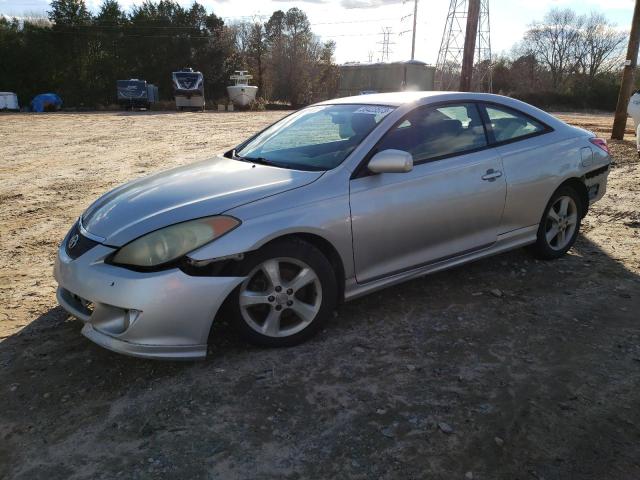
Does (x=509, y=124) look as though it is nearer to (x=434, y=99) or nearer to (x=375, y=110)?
(x=434, y=99)

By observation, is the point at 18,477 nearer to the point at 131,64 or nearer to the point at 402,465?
the point at 402,465

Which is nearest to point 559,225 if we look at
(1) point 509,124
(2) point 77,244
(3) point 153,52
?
(1) point 509,124

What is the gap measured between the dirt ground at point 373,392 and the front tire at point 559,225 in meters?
0.21

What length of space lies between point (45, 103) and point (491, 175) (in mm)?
36032

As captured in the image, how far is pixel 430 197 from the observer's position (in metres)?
3.80

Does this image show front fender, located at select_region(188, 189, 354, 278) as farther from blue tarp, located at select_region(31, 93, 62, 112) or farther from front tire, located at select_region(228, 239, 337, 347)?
blue tarp, located at select_region(31, 93, 62, 112)

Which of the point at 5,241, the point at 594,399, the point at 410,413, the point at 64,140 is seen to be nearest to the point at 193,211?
the point at 410,413

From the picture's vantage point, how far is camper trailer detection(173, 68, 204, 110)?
112 feet

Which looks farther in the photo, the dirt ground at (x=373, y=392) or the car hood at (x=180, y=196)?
the car hood at (x=180, y=196)

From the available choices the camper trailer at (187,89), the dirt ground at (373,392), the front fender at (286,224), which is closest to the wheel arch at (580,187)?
the dirt ground at (373,392)

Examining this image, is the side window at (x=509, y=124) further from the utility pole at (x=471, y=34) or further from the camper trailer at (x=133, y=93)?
the camper trailer at (x=133, y=93)

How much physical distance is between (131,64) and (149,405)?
4322cm

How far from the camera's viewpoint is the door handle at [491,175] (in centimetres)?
412

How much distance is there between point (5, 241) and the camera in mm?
5656
